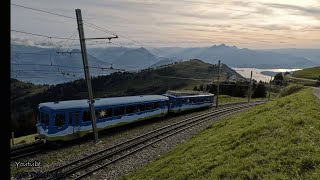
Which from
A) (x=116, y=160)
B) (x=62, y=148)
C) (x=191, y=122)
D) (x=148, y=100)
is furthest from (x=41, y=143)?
(x=191, y=122)

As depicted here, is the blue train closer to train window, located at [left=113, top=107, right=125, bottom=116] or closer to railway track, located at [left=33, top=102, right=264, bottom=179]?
train window, located at [left=113, top=107, right=125, bottom=116]

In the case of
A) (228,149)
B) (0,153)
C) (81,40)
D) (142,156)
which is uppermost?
(81,40)

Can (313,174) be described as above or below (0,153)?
below

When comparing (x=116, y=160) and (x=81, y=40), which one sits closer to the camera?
(x=116, y=160)

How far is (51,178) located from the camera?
56.4 feet

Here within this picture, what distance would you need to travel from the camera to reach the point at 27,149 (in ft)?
77.8

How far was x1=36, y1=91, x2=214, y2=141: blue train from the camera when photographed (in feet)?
81.5

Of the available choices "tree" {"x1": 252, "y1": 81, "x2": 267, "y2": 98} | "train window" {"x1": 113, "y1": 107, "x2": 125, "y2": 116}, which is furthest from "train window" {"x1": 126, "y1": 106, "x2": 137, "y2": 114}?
"tree" {"x1": 252, "y1": 81, "x2": 267, "y2": 98}

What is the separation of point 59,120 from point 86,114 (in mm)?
3125

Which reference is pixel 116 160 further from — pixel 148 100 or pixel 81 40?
pixel 148 100

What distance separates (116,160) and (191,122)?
17.3 m

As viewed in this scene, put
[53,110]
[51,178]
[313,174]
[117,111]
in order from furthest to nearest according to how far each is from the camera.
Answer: [117,111] < [53,110] < [51,178] < [313,174]

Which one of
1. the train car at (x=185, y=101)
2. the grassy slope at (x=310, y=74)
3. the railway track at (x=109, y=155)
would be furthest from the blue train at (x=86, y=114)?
the grassy slope at (x=310, y=74)

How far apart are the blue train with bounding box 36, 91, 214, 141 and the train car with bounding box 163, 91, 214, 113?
5.47ft
